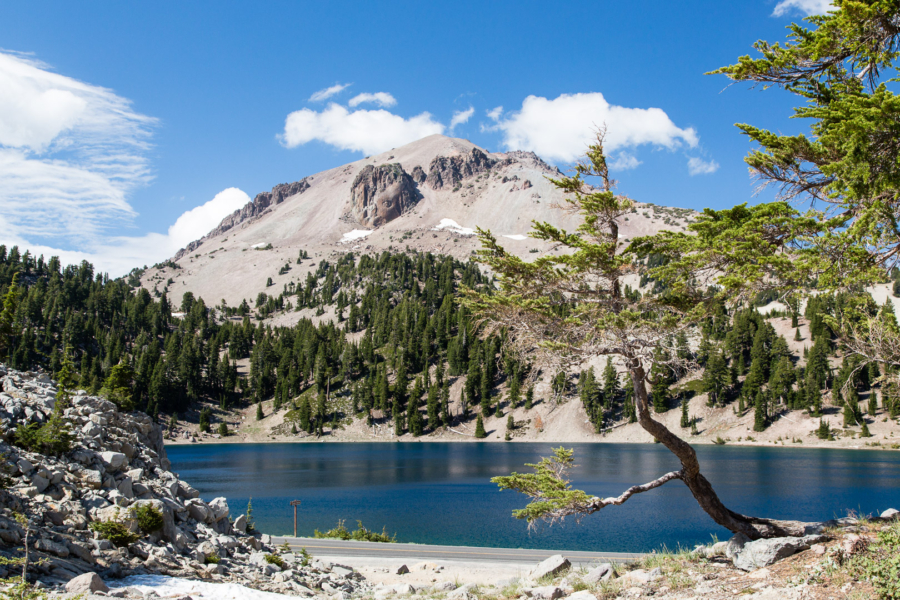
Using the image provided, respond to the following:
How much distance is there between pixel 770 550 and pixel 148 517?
45.8 ft

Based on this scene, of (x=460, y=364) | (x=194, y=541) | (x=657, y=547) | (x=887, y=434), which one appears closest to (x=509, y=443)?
(x=460, y=364)

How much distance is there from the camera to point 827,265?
9.99 m

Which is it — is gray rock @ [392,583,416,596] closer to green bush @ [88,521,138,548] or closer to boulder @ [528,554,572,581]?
boulder @ [528,554,572,581]

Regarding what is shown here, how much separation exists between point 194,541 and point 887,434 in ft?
313

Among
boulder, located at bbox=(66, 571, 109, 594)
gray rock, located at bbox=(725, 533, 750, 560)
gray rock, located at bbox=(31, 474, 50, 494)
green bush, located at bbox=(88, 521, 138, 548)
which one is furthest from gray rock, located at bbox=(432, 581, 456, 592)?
gray rock, located at bbox=(31, 474, 50, 494)

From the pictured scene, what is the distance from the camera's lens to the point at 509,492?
48750mm

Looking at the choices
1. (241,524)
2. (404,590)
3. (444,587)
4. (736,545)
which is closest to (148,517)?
(241,524)

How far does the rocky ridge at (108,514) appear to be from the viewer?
11.1 metres

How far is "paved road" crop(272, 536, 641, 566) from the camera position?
23.5m

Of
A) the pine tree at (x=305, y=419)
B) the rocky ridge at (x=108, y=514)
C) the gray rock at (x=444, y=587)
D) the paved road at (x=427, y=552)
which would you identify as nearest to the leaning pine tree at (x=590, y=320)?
the gray rock at (x=444, y=587)

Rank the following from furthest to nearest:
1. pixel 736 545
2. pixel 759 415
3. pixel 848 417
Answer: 1. pixel 759 415
2. pixel 848 417
3. pixel 736 545

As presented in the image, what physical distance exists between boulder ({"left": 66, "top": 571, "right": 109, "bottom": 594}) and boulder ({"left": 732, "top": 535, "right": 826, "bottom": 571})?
11.5 meters

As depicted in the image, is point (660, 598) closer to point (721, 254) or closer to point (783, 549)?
point (783, 549)

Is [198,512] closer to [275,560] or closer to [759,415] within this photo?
[275,560]
